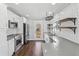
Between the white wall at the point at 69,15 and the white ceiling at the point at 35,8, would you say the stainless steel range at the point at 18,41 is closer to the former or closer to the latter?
the white ceiling at the point at 35,8

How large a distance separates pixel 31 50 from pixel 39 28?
32 centimetres

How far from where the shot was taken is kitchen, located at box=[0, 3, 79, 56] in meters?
1.37

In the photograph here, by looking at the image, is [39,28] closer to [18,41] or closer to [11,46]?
[18,41]

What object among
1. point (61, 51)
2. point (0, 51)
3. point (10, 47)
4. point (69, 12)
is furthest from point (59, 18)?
point (0, 51)

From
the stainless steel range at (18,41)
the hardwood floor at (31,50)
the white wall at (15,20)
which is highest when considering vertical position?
the white wall at (15,20)

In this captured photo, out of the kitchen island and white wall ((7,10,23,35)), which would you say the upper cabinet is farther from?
the kitchen island

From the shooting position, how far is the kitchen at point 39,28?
1373 millimetres

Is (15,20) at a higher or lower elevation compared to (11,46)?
higher

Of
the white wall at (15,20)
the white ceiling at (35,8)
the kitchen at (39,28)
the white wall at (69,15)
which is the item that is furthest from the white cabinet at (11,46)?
the white wall at (69,15)

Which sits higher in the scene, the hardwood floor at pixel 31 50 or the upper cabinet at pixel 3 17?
the upper cabinet at pixel 3 17

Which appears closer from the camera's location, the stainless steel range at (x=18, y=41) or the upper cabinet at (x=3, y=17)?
the upper cabinet at (x=3, y=17)

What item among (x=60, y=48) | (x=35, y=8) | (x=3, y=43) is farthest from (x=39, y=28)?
(x=3, y=43)

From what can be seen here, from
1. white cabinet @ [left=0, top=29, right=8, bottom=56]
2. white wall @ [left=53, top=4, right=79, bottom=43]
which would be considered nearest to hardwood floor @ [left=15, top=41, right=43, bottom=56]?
white cabinet @ [left=0, top=29, right=8, bottom=56]

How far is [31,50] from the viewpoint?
1450 millimetres
